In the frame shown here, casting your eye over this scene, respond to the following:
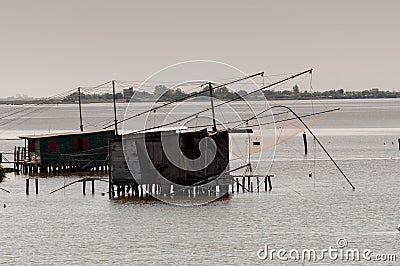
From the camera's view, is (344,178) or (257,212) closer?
(257,212)

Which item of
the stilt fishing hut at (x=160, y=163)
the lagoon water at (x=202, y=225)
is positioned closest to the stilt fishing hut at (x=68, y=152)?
the lagoon water at (x=202, y=225)

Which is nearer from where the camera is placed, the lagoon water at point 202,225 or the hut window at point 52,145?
the lagoon water at point 202,225

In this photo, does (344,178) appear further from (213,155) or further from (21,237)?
(21,237)

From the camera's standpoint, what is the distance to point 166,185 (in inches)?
2462

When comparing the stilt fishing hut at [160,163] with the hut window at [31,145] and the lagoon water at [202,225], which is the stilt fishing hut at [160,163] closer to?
the lagoon water at [202,225]

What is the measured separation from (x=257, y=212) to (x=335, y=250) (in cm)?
1240

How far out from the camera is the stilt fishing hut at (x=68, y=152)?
82.1 m

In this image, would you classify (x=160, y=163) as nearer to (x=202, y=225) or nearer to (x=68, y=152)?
(x=202, y=225)

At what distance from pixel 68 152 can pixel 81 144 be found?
4.06 ft

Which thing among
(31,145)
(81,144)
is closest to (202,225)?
(81,144)

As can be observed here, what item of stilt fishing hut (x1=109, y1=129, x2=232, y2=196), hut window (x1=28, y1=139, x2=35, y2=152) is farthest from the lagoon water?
hut window (x1=28, y1=139, x2=35, y2=152)

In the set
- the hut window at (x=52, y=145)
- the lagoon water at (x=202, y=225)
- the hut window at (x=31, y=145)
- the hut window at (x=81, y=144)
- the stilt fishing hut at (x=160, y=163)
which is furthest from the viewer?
the hut window at (x=31, y=145)

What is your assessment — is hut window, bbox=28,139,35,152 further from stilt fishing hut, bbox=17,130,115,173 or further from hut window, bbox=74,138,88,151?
hut window, bbox=74,138,88,151

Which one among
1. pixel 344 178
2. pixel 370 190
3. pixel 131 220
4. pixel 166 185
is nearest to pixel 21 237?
pixel 131 220
